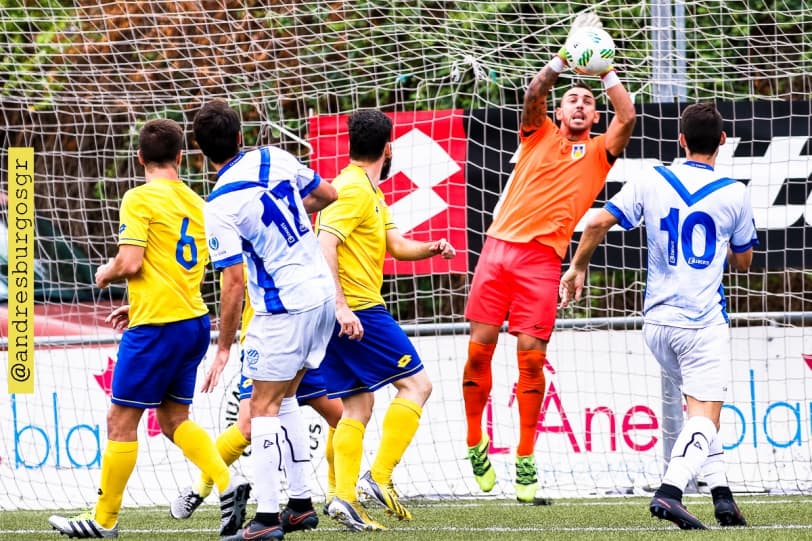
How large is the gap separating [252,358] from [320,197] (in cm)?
76

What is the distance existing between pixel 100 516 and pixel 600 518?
7.76 ft

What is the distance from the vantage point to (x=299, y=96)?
8656 millimetres

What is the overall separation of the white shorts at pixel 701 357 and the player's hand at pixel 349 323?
133cm

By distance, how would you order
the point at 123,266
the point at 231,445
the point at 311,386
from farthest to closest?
1. the point at 231,445
2. the point at 311,386
3. the point at 123,266

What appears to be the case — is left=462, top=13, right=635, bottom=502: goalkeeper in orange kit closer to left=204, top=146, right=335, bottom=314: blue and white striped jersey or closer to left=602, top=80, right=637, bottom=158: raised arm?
left=602, top=80, right=637, bottom=158: raised arm

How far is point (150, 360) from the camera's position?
5.34 meters

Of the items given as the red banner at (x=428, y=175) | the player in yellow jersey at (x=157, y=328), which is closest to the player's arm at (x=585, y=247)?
the player in yellow jersey at (x=157, y=328)

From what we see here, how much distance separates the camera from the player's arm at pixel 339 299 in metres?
5.34

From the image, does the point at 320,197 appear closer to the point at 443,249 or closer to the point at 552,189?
the point at 443,249

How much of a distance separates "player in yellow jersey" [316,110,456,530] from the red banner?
93.7 inches

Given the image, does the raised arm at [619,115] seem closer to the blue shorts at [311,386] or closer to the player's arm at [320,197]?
the player's arm at [320,197]

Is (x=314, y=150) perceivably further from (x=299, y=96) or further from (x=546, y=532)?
(x=546, y=532)

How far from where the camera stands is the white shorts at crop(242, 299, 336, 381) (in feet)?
15.7

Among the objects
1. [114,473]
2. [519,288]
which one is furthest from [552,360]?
[114,473]
